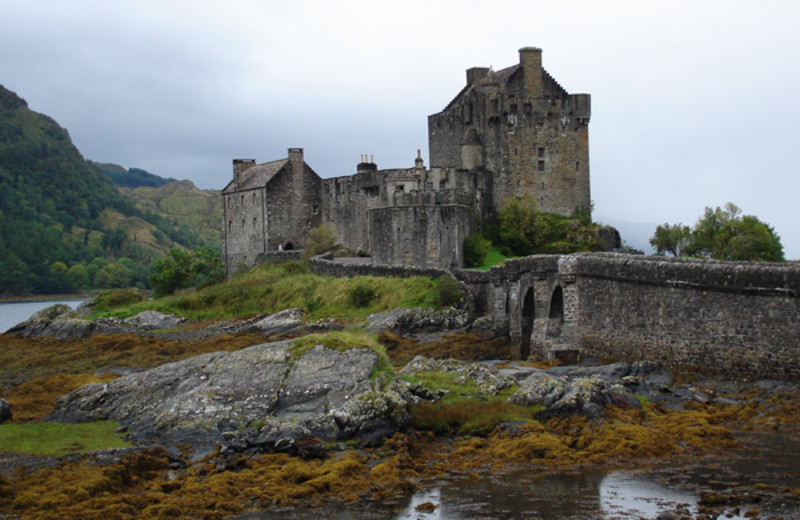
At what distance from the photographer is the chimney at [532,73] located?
47.9 m

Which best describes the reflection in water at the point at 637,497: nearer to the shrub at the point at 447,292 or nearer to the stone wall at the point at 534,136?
the shrub at the point at 447,292

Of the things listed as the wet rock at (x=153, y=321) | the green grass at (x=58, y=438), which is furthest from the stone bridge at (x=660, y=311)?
the wet rock at (x=153, y=321)

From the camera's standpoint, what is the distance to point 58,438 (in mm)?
19906

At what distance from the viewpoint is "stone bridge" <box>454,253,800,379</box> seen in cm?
2123

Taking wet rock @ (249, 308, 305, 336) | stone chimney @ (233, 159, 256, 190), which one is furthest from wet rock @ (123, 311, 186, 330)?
stone chimney @ (233, 159, 256, 190)

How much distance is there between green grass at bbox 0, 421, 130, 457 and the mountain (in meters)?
95.4

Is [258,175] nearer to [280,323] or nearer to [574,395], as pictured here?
[280,323]

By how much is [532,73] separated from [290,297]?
16974 mm

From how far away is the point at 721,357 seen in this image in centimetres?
2255

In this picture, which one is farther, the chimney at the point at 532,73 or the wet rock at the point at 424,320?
the chimney at the point at 532,73

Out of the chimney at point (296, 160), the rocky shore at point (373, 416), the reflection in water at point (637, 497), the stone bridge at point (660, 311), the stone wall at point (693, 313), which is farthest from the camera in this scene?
the chimney at point (296, 160)

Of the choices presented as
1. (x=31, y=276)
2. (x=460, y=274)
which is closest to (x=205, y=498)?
(x=460, y=274)

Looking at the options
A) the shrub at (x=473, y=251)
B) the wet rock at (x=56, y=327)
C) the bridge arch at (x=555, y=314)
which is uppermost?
the shrub at (x=473, y=251)

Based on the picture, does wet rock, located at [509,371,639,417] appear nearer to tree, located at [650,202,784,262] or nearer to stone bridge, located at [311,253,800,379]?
stone bridge, located at [311,253,800,379]
